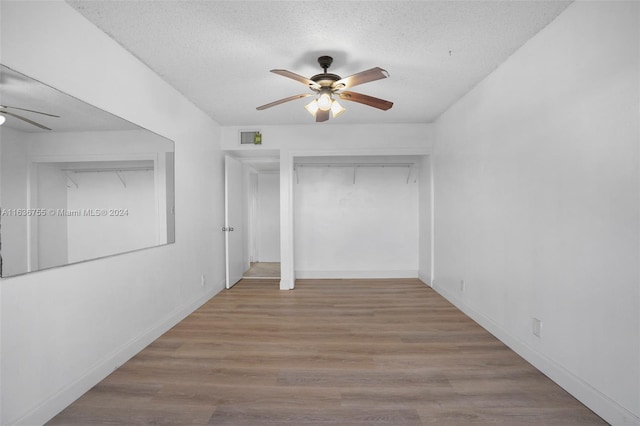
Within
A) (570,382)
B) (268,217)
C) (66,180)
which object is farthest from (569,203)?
(268,217)

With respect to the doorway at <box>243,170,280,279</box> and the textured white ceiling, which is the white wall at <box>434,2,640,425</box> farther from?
the doorway at <box>243,170,280,279</box>

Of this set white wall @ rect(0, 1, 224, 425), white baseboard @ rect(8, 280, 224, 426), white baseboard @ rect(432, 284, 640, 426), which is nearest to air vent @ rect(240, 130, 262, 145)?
white wall @ rect(0, 1, 224, 425)

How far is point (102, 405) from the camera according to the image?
182cm

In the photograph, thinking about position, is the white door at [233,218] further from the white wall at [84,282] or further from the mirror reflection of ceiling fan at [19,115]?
the mirror reflection of ceiling fan at [19,115]

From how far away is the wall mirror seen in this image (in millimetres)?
1479

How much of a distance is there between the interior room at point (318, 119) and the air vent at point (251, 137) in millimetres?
786

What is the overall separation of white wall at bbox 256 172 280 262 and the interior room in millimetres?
2955

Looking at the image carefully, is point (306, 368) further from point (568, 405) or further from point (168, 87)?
point (168, 87)

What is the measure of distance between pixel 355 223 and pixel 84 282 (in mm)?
3911

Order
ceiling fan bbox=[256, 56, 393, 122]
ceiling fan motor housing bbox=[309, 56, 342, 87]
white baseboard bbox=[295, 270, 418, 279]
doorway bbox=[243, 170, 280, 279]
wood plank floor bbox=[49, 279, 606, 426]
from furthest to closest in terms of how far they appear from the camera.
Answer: doorway bbox=[243, 170, 280, 279] < white baseboard bbox=[295, 270, 418, 279] < ceiling fan motor housing bbox=[309, 56, 342, 87] < ceiling fan bbox=[256, 56, 393, 122] < wood plank floor bbox=[49, 279, 606, 426]

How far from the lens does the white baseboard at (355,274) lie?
512 centimetres

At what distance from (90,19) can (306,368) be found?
290 centimetres

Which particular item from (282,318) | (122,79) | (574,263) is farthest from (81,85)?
(574,263)

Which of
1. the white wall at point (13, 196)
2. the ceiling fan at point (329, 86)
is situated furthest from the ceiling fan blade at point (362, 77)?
the white wall at point (13, 196)
